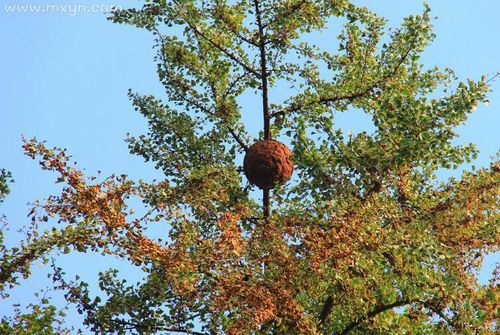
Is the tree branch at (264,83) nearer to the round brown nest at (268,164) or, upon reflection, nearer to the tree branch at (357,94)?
the tree branch at (357,94)

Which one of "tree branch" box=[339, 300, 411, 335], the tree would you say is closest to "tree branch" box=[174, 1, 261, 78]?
the tree

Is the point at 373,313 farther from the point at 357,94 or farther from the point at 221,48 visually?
the point at 221,48

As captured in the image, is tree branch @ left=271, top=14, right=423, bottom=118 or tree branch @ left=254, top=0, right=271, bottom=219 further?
tree branch @ left=254, top=0, right=271, bottom=219

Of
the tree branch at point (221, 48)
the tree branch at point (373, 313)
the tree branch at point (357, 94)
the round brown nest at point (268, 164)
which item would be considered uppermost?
the tree branch at point (221, 48)

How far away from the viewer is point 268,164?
13266 mm

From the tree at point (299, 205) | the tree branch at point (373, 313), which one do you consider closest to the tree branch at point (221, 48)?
the tree at point (299, 205)

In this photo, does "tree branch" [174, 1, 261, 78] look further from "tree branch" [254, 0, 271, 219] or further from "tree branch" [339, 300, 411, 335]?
"tree branch" [339, 300, 411, 335]

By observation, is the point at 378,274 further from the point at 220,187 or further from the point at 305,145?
the point at 220,187

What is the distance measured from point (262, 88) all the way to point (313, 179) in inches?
102

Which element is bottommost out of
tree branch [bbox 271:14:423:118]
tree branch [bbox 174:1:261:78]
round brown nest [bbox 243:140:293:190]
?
round brown nest [bbox 243:140:293:190]

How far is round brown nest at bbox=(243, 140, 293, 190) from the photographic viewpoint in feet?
43.6

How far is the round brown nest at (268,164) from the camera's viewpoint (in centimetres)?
1329

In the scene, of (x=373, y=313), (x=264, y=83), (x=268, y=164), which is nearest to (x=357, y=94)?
(x=264, y=83)

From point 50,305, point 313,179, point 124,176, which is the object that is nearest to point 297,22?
point 313,179
